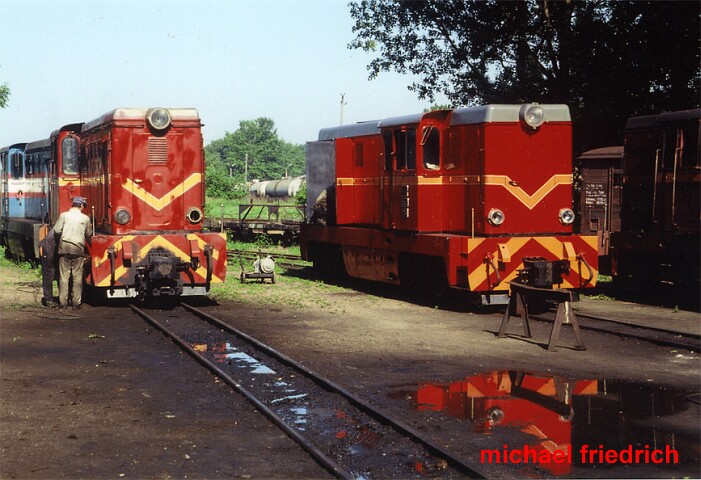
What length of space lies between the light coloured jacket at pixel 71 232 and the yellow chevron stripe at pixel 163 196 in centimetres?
118

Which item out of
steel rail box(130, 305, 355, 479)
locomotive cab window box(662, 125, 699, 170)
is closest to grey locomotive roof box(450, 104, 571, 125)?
locomotive cab window box(662, 125, 699, 170)

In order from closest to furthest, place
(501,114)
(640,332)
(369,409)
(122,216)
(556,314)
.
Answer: (369,409)
(556,314)
(640,332)
(501,114)
(122,216)

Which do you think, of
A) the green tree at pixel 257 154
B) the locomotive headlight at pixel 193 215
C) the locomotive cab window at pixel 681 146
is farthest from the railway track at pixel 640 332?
the green tree at pixel 257 154

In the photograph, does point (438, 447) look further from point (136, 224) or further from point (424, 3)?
point (424, 3)

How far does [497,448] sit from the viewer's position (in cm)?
700

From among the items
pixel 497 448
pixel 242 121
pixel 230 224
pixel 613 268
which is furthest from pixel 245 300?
pixel 242 121

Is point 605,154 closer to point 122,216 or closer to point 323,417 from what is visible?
point 122,216

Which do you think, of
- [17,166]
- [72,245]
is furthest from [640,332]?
[17,166]

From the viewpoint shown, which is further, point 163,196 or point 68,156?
point 68,156

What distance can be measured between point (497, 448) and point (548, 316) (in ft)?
27.2

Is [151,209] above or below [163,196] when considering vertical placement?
below

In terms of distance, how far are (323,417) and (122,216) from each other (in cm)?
872

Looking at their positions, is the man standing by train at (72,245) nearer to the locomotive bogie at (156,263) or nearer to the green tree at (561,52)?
the locomotive bogie at (156,263)

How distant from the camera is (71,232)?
15.0m
